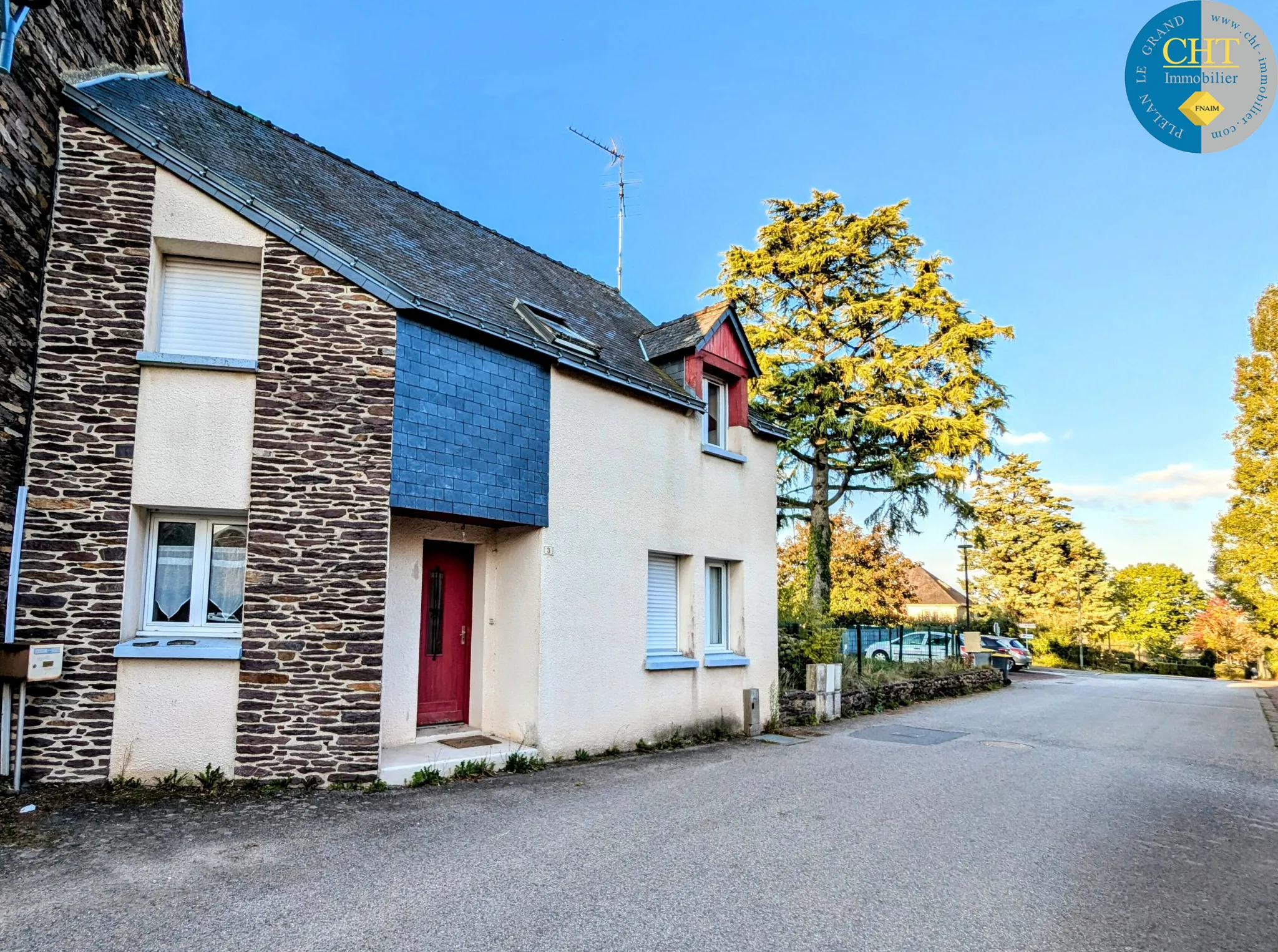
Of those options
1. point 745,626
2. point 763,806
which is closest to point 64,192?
point 763,806

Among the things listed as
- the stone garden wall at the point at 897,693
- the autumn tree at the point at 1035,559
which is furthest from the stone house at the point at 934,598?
the stone garden wall at the point at 897,693

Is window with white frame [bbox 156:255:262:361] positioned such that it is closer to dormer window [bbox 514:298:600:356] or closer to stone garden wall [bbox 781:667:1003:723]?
dormer window [bbox 514:298:600:356]

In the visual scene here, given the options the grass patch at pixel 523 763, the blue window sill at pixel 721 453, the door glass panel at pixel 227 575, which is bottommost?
A: the grass patch at pixel 523 763

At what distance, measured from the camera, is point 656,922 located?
175 inches

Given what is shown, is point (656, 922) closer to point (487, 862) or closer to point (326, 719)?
point (487, 862)

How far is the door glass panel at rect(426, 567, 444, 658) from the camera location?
928cm

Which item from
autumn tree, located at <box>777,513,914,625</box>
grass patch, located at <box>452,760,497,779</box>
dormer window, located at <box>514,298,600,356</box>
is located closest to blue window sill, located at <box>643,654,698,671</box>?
grass patch, located at <box>452,760,497,779</box>

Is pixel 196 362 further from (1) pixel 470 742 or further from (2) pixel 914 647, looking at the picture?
(2) pixel 914 647

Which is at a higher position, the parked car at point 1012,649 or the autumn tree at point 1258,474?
the autumn tree at point 1258,474

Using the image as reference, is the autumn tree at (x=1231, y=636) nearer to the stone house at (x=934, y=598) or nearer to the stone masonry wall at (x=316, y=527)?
the stone house at (x=934, y=598)

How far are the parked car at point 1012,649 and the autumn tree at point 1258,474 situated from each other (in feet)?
25.9

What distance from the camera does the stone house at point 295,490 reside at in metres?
7.10

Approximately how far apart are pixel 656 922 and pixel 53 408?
731cm

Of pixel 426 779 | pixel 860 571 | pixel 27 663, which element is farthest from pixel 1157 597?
pixel 27 663
